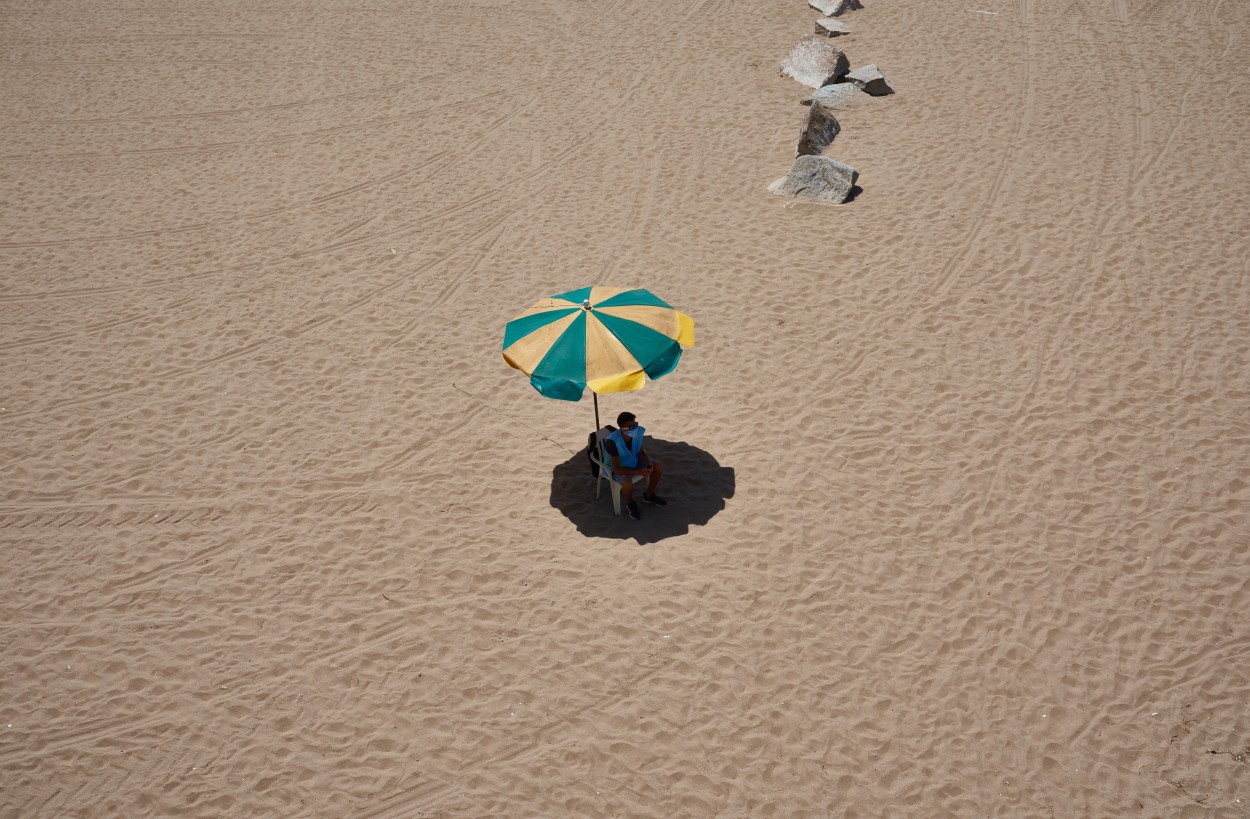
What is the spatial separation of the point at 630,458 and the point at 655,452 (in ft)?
3.99

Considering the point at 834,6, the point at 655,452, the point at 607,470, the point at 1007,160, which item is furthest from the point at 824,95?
the point at 607,470

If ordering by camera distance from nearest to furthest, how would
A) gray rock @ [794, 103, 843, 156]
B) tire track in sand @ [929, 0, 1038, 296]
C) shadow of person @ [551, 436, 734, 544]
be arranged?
1. shadow of person @ [551, 436, 734, 544]
2. tire track in sand @ [929, 0, 1038, 296]
3. gray rock @ [794, 103, 843, 156]

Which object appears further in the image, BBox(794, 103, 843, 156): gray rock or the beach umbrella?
BBox(794, 103, 843, 156): gray rock

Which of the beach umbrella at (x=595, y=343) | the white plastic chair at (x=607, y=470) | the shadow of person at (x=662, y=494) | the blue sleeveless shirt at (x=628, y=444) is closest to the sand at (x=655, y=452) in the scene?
the shadow of person at (x=662, y=494)

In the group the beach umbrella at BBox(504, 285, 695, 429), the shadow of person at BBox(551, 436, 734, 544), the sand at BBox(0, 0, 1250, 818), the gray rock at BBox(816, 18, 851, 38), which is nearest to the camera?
the sand at BBox(0, 0, 1250, 818)

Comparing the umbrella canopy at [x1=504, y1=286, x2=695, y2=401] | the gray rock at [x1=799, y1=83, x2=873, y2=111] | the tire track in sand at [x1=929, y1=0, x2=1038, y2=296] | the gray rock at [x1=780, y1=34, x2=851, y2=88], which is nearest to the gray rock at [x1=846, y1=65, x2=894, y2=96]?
the gray rock at [x1=799, y1=83, x2=873, y2=111]

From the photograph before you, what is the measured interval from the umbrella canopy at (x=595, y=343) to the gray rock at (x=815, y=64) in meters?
11.3

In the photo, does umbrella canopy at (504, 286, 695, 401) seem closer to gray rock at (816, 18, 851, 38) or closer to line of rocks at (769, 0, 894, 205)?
line of rocks at (769, 0, 894, 205)

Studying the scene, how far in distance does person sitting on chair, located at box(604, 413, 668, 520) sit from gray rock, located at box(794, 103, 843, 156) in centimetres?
850

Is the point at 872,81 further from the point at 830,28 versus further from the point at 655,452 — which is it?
the point at 655,452

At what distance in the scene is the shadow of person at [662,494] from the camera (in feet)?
30.8

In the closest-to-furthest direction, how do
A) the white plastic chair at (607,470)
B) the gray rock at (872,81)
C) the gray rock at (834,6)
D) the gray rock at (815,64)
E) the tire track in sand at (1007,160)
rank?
the white plastic chair at (607,470) → the tire track in sand at (1007,160) → the gray rock at (872,81) → the gray rock at (815,64) → the gray rock at (834,6)

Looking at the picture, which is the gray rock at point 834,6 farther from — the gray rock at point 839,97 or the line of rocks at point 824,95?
the gray rock at point 839,97

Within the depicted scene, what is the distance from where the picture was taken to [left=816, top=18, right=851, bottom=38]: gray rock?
812 inches
